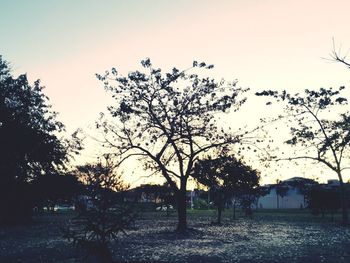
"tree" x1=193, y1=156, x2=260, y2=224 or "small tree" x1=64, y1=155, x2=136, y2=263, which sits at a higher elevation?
"tree" x1=193, y1=156, x2=260, y2=224

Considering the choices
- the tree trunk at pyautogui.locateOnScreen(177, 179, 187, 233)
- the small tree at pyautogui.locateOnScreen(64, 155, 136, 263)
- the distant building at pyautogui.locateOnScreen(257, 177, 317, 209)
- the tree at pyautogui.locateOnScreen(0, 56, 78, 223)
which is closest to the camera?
the small tree at pyautogui.locateOnScreen(64, 155, 136, 263)

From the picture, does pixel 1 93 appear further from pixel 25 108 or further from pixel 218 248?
pixel 218 248

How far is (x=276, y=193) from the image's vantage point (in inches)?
4338

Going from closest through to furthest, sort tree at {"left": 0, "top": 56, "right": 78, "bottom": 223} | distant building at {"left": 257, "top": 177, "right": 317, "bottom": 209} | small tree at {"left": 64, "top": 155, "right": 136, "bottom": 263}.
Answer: small tree at {"left": 64, "top": 155, "right": 136, "bottom": 263} → tree at {"left": 0, "top": 56, "right": 78, "bottom": 223} → distant building at {"left": 257, "top": 177, "right": 317, "bottom": 209}

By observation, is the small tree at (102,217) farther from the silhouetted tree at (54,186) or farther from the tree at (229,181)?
the silhouetted tree at (54,186)

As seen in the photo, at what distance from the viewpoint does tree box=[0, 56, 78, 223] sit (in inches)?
1706

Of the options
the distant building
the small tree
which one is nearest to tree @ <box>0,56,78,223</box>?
the small tree

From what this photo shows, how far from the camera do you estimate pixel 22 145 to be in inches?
1729

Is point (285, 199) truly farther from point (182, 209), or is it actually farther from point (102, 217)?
point (102, 217)

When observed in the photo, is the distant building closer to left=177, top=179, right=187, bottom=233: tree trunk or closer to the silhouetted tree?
the silhouetted tree

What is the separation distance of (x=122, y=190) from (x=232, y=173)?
119 feet

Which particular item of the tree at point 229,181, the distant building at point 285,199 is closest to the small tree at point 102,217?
the tree at point 229,181

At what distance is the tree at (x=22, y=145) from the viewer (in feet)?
142

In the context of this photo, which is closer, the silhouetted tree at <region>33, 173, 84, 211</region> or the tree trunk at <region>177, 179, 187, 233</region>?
the tree trunk at <region>177, 179, 187, 233</region>
